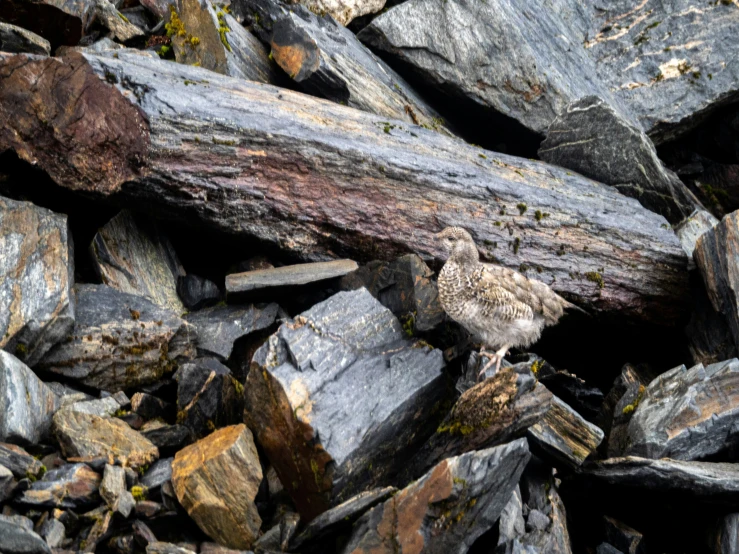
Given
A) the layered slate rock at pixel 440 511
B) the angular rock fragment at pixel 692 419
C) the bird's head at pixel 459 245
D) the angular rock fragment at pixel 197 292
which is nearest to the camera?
the layered slate rock at pixel 440 511

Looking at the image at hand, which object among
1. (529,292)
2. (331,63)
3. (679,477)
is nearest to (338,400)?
(529,292)

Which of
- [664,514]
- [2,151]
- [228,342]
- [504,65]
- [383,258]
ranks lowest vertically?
[664,514]

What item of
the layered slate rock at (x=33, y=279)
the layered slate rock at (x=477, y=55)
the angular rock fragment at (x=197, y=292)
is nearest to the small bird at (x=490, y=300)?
the angular rock fragment at (x=197, y=292)

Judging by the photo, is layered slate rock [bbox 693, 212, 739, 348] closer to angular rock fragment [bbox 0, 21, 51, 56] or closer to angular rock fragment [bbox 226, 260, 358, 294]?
angular rock fragment [bbox 226, 260, 358, 294]

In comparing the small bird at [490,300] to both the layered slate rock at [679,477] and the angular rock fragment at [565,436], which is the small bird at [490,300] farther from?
the layered slate rock at [679,477]

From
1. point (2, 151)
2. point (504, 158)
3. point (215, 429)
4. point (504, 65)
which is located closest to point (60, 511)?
point (215, 429)

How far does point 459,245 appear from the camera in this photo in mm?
10586

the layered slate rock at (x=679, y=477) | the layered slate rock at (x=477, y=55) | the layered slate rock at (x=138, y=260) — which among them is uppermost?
the layered slate rock at (x=477, y=55)

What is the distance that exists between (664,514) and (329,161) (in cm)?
720

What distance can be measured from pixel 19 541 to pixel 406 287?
6.11 meters

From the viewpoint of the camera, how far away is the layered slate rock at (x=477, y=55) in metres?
16.1

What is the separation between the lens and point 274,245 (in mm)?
11695

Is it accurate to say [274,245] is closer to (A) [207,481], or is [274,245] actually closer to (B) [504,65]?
(A) [207,481]

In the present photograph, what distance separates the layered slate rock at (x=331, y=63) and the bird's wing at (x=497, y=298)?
561 centimetres
